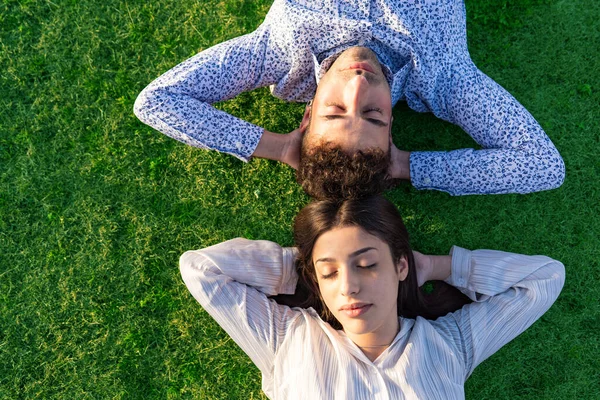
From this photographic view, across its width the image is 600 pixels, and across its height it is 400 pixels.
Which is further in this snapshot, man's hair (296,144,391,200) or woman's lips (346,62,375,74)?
woman's lips (346,62,375,74)

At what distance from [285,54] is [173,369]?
254 cm

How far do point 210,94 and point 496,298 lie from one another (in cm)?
247

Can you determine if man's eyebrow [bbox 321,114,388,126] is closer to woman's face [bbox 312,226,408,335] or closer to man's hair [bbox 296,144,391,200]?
man's hair [bbox 296,144,391,200]

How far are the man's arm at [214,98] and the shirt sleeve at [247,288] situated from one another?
71 centimetres

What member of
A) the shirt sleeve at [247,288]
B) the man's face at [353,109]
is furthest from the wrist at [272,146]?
the shirt sleeve at [247,288]

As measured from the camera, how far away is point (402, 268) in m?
3.54

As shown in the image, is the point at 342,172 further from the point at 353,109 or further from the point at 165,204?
the point at 165,204

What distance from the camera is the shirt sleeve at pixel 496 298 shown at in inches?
143

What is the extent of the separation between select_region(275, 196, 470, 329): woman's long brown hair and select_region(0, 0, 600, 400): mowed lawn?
1.49ft

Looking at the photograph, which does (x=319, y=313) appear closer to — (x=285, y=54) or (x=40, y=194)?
(x=285, y=54)

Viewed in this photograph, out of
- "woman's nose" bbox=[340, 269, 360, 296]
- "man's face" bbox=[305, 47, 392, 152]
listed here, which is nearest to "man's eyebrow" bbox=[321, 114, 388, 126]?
"man's face" bbox=[305, 47, 392, 152]

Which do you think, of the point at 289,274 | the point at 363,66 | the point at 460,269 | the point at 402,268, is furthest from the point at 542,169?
the point at 289,274

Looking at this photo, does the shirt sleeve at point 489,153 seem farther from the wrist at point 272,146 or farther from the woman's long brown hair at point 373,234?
the wrist at point 272,146

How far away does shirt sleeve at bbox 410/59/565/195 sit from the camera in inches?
143
